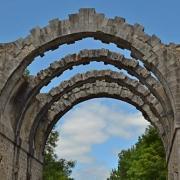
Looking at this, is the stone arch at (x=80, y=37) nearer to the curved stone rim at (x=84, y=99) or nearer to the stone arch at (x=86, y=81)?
the stone arch at (x=86, y=81)

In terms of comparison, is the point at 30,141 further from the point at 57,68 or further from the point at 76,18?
the point at 76,18

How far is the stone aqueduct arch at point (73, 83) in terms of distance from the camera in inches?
556

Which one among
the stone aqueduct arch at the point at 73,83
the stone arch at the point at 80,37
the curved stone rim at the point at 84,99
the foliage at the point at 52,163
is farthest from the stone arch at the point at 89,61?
the foliage at the point at 52,163

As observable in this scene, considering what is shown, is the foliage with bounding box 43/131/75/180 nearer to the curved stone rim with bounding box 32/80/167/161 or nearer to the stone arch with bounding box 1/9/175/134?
the curved stone rim with bounding box 32/80/167/161

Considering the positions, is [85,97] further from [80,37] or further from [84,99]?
[80,37]

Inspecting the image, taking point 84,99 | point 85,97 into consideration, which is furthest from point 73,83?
point 84,99

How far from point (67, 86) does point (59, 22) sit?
501 cm

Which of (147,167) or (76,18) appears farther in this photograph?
(147,167)

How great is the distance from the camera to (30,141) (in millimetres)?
19188

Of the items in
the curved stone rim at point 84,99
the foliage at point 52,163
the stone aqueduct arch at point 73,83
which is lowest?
the stone aqueduct arch at point 73,83

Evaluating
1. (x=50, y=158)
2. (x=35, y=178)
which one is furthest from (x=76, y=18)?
(x=50, y=158)

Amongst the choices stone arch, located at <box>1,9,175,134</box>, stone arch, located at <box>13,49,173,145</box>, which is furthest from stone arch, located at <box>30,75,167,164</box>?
stone arch, located at <box>1,9,175,134</box>

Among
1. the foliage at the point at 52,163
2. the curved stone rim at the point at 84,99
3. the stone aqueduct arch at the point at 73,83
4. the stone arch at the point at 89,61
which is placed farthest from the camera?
the foliage at the point at 52,163

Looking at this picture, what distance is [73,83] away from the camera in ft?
63.1
